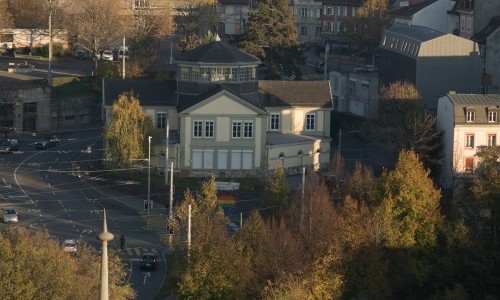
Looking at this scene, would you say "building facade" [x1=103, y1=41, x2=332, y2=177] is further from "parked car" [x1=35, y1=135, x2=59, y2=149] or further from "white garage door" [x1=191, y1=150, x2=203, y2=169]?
"parked car" [x1=35, y1=135, x2=59, y2=149]

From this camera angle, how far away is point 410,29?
58906 mm

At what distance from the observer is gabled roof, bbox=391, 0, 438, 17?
66812mm

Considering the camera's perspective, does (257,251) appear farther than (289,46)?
No

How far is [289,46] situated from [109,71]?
8.37 m

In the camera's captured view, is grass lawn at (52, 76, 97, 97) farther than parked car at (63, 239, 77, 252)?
Yes

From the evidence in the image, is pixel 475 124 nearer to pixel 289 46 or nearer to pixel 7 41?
pixel 289 46

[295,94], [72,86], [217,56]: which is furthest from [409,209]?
[72,86]

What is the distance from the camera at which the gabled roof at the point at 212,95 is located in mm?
48312

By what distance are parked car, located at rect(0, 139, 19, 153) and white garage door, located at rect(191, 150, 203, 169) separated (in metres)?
8.52

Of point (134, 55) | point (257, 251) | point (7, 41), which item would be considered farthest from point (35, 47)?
point (257, 251)

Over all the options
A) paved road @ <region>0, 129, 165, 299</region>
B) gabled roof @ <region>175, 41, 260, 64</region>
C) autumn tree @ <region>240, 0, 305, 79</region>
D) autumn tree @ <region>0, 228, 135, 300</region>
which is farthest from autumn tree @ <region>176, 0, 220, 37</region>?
autumn tree @ <region>0, 228, 135, 300</region>

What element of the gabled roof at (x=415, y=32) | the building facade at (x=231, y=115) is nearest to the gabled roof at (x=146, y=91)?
the building facade at (x=231, y=115)

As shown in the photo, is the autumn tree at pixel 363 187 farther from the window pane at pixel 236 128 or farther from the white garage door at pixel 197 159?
the white garage door at pixel 197 159

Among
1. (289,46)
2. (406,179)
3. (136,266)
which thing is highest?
(289,46)
